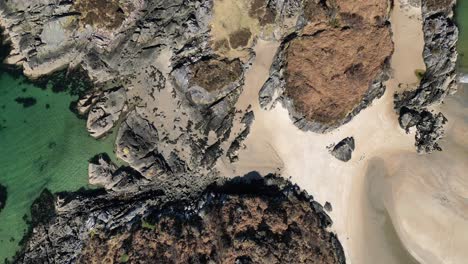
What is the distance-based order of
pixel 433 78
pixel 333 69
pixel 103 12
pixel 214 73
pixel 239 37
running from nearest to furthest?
pixel 103 12
pixel 333 69
pixel 239 37
pixel 214 73
pixel 433 78

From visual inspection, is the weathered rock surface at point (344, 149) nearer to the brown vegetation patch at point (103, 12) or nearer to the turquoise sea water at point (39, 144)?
the turquoise sea water at point (39, 144)

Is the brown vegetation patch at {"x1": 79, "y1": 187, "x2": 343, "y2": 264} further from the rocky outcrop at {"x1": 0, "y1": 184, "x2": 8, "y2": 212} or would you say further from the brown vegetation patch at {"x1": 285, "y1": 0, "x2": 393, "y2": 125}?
the rocky outcrop at {"x1": 0, "y1": 184, "x2": 8, "y2": 212}

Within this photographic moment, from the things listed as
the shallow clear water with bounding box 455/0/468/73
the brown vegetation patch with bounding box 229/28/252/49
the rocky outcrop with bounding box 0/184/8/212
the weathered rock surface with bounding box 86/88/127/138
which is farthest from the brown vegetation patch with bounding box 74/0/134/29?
the shallow clear water with bounding box 455/0/468/73

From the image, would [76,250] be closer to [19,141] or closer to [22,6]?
[19,141]

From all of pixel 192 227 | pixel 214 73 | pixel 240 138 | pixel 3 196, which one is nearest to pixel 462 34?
pixel 240 138

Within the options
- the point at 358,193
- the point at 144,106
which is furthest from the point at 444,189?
the point at 144,106

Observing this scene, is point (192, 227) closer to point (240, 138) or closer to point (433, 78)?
point (240, 138)
